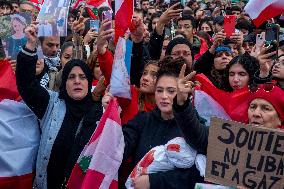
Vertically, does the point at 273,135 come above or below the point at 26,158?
above

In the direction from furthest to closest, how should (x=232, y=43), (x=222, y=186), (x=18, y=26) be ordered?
(x=232, y=43) → (x=18, y=26) → (x=222, y=186)

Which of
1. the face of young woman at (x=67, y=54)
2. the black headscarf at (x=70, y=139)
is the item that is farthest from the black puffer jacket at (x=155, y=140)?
the face of young woman at (x=67, y=54)

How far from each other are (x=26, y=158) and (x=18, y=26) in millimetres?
1130

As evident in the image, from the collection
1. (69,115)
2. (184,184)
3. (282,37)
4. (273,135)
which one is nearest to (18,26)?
(69,115)

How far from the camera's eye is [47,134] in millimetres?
3518

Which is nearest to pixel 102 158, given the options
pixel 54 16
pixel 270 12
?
pixel 54 16

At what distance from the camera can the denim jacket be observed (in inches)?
138

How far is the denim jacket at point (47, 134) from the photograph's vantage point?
350cm

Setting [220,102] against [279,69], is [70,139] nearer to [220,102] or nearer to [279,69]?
[220,102]

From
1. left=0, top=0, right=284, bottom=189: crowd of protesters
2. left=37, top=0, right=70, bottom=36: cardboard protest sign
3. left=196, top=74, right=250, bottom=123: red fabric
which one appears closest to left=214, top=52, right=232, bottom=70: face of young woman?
left=0, top=0, right=284, bottom=189: crowd of protesters

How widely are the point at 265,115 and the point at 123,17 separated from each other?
132 centimetres

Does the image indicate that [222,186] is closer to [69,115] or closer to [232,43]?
[69,115]

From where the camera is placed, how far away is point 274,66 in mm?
4199

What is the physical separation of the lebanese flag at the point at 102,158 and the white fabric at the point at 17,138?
0.42 m
